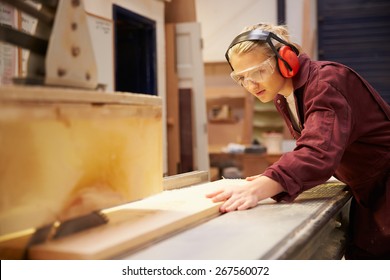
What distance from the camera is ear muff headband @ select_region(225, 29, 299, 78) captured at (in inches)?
65.0

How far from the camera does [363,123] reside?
5.57 ft

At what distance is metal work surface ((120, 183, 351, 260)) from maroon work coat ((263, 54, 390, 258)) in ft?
0.38

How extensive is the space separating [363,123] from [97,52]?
2530 millimetres

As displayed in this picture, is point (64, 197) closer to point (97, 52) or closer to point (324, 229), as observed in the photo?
point (324, 229)

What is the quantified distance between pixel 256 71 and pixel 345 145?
0.44 meters

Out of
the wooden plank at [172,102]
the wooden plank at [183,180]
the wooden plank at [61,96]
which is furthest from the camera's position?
the wooden plank at [172,102]

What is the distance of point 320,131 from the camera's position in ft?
4.78

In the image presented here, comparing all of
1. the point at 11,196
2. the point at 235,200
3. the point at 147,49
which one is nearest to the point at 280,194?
the point at 235,200

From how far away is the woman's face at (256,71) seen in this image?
1667 mm

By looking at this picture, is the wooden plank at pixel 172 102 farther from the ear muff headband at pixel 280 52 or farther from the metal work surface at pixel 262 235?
the metal work surface at pixel 262 235

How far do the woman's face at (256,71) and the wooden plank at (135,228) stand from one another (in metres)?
0.48

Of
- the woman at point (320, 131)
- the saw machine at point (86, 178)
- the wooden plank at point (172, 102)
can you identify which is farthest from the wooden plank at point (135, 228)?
the wooden plank at point (172, 102)

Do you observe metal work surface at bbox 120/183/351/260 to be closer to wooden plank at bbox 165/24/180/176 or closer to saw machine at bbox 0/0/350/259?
saw machine at bbox 0/0/350/259

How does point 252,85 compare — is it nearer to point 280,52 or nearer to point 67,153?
point 280,52
